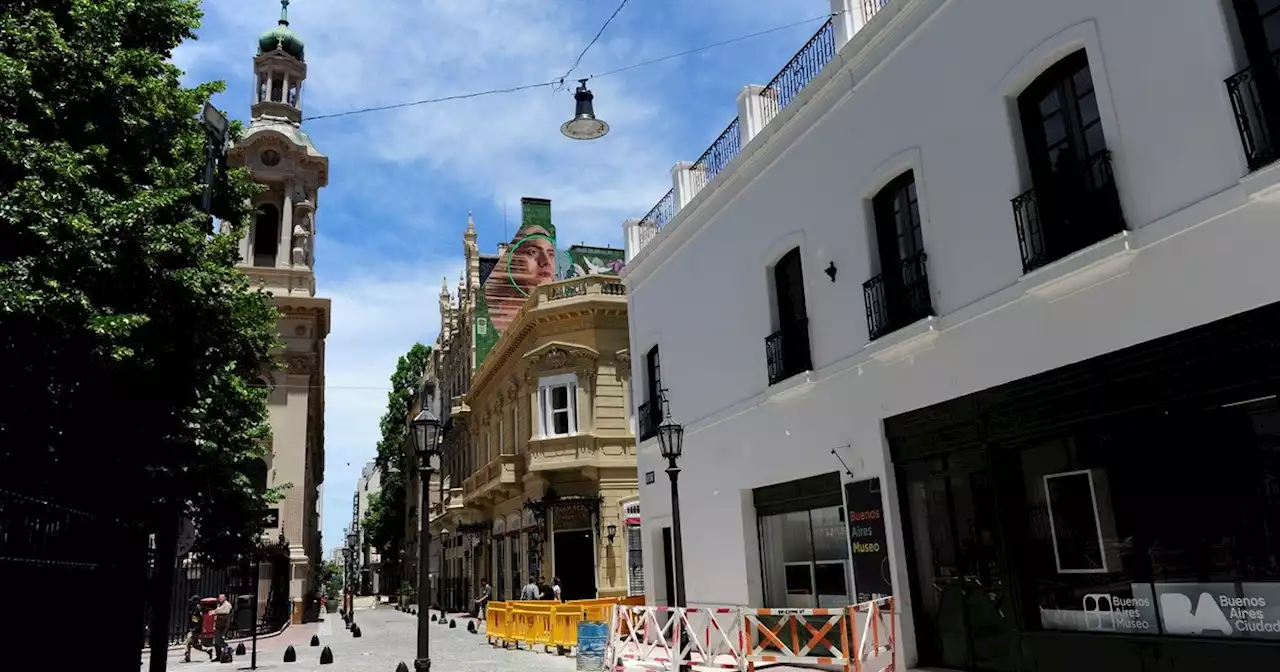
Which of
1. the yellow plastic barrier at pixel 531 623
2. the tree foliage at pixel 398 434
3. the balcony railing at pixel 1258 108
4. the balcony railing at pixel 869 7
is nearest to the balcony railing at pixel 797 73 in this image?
the balcony railing at pixel 869 7

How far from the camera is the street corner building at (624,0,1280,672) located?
6.81m

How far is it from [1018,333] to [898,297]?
6.55 ft

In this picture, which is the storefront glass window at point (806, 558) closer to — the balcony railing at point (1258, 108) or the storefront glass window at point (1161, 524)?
the storefront glass window at point (1161, 524)

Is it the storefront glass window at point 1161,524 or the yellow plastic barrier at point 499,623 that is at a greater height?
the storefront glass window at point 1161,524

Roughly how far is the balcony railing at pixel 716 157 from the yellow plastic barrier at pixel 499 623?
1141cm

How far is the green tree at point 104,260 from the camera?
8.56m

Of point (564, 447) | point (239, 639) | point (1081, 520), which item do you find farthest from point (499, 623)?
point (1081, 520)

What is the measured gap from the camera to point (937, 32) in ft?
32.1

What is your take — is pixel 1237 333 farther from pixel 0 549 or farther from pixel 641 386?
pixel 641 386

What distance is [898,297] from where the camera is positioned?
10.5 metres

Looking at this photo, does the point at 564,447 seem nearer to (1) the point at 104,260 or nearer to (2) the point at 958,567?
(2) the point at 958,567

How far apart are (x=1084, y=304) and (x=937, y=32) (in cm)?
384

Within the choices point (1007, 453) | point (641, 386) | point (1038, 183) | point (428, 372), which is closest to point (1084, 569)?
point (1007, 453)

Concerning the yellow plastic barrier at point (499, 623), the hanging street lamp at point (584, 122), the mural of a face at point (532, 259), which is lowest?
the yellow plastic barrier at point (499, 623)
